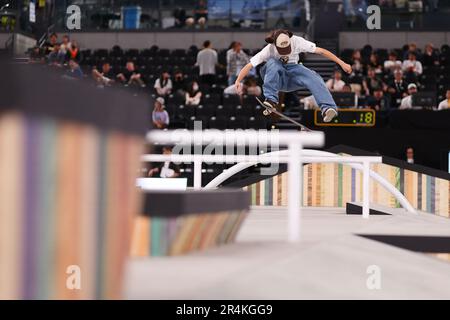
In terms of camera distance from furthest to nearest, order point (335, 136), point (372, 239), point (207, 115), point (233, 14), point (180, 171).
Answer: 1. point (233, 14)
2. point (207, 115)
3. point (335, 136)
4. point (180, 171)
5. point (372, 239)

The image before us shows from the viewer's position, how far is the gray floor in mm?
2896

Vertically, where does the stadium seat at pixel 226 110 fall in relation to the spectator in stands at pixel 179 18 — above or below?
below

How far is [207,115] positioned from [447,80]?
4.97 meters

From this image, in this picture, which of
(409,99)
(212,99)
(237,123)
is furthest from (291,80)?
(212,99)

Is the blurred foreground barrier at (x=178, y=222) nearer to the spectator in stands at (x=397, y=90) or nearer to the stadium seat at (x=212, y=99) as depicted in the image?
the stadium seat at (x=212, y=99)

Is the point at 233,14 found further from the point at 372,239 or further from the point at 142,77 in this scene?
the point at 372,239

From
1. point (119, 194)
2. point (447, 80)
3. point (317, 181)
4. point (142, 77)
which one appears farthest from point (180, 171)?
point (119, 194)

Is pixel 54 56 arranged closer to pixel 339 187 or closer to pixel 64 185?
pixel 339 187

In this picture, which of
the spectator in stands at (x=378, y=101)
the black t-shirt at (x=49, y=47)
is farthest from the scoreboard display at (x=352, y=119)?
the black t-shirt at (x=49, y=47)

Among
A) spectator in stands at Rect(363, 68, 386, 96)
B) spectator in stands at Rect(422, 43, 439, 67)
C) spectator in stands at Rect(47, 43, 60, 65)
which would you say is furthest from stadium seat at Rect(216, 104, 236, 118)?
spectator in stands at Rect(422, 43, 439, 67)

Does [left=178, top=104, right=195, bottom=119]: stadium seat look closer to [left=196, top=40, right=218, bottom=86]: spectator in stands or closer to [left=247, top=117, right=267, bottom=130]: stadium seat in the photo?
[left=247, top=117, right=267, bottom=130]: stadium seat

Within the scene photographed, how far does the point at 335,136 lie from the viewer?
13.4 metres

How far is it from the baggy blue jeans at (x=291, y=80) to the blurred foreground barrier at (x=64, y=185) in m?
5.09

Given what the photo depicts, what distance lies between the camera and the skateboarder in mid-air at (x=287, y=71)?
742 centimetres
